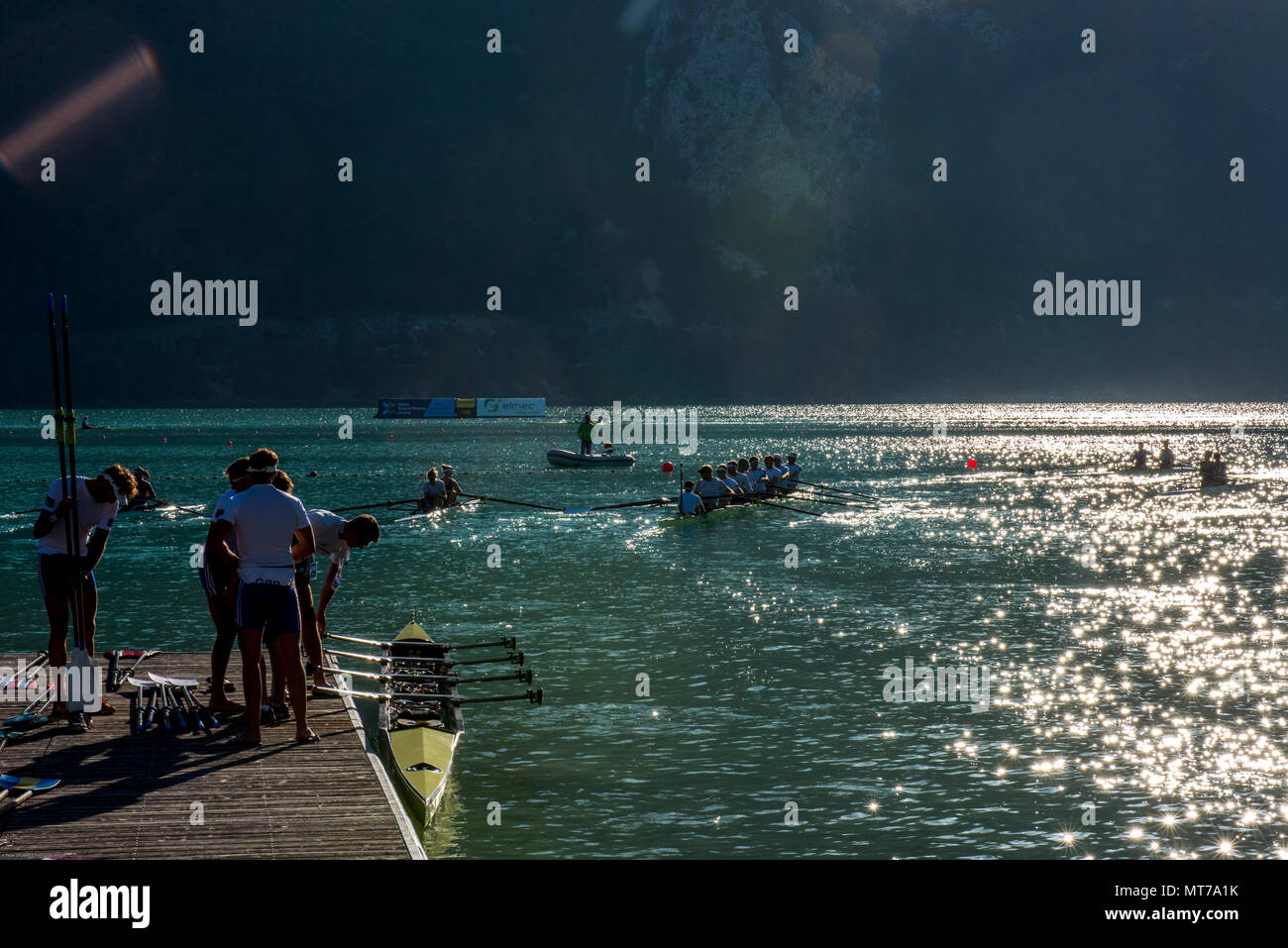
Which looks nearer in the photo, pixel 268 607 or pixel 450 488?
pixel 268 607

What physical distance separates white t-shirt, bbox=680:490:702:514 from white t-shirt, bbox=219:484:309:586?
3181 cm

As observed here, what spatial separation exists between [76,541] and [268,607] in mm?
2825

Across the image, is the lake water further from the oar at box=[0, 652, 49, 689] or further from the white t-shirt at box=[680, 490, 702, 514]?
the oar at box=[0, 652, 49, 689]

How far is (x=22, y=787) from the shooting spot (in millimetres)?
11172

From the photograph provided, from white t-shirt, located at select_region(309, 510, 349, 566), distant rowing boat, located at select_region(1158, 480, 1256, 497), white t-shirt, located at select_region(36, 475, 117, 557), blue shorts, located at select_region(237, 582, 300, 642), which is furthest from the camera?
distant rowing boat, located at select_region(1158, 480, 1256, 497)

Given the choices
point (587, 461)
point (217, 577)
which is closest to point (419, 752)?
point (217, 577)

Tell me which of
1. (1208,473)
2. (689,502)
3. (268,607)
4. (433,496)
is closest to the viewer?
(268,607)

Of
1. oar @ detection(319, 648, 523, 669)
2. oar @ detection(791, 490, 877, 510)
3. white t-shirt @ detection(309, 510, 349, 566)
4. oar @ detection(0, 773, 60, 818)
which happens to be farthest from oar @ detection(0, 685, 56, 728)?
oar @ detection(791, 490, 877, 510)

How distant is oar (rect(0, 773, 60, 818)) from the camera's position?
10727 millimetres

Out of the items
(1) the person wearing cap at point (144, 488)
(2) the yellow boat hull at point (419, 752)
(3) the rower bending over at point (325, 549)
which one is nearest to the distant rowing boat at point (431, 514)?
(1) the person wearing cap at point (144, 488)

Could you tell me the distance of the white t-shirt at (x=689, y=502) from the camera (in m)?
43.6

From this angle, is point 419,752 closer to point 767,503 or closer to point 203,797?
point 203,797

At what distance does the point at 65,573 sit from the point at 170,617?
12722mm

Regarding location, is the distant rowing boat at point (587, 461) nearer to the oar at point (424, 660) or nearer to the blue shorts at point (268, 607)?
the oar at point (424, 660)
